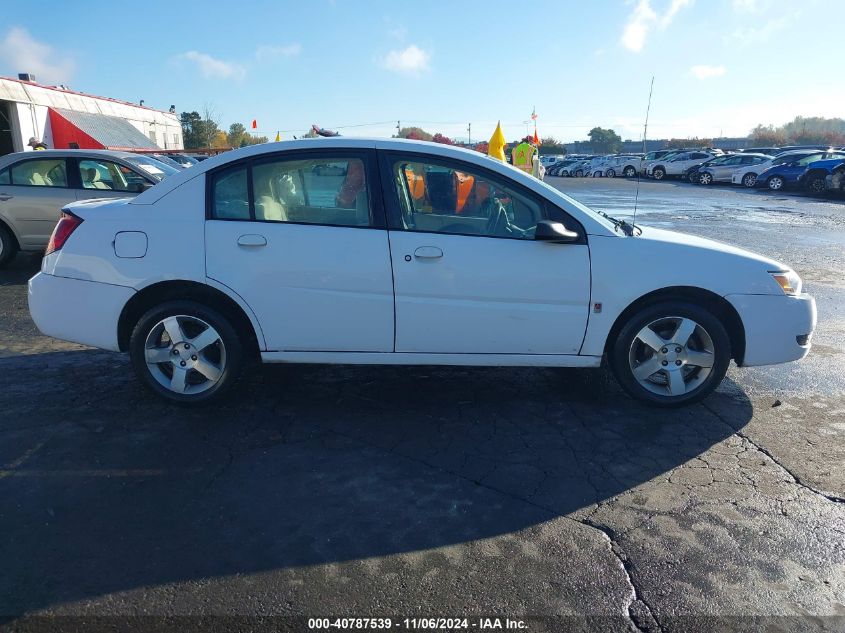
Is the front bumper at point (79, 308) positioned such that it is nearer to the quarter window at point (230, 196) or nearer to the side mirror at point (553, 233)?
the quarter window at point (230, 196)

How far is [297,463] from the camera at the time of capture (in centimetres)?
360

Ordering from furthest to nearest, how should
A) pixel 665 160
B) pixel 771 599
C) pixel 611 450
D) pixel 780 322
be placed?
pixel 665 160, pixel 780 322, pixel 611 450, pixel 771 599

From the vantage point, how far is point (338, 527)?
119 inches

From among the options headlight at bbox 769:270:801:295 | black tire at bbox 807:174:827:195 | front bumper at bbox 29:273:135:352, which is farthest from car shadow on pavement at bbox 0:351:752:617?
black tire at bbox 807:174:827:195

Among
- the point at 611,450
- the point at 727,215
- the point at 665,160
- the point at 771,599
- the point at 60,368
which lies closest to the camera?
the point at 771,599

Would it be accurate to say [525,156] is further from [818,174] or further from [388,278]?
[818,174]

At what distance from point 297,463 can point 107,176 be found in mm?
6977

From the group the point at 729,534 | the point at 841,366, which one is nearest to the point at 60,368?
the point at 729,534

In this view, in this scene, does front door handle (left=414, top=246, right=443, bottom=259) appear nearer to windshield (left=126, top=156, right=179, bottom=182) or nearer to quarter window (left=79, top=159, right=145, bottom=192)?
windshield (left=126, top=156, right=179, bottom=182)

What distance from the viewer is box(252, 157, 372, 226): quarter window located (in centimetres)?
412

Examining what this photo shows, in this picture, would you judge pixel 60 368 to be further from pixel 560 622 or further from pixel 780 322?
pixel 780 322

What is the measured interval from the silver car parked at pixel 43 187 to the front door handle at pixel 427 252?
6.23m

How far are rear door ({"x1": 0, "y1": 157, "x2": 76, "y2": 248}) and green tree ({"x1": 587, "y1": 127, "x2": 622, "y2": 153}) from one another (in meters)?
91.3

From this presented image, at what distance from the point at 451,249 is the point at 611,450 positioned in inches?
60.5
